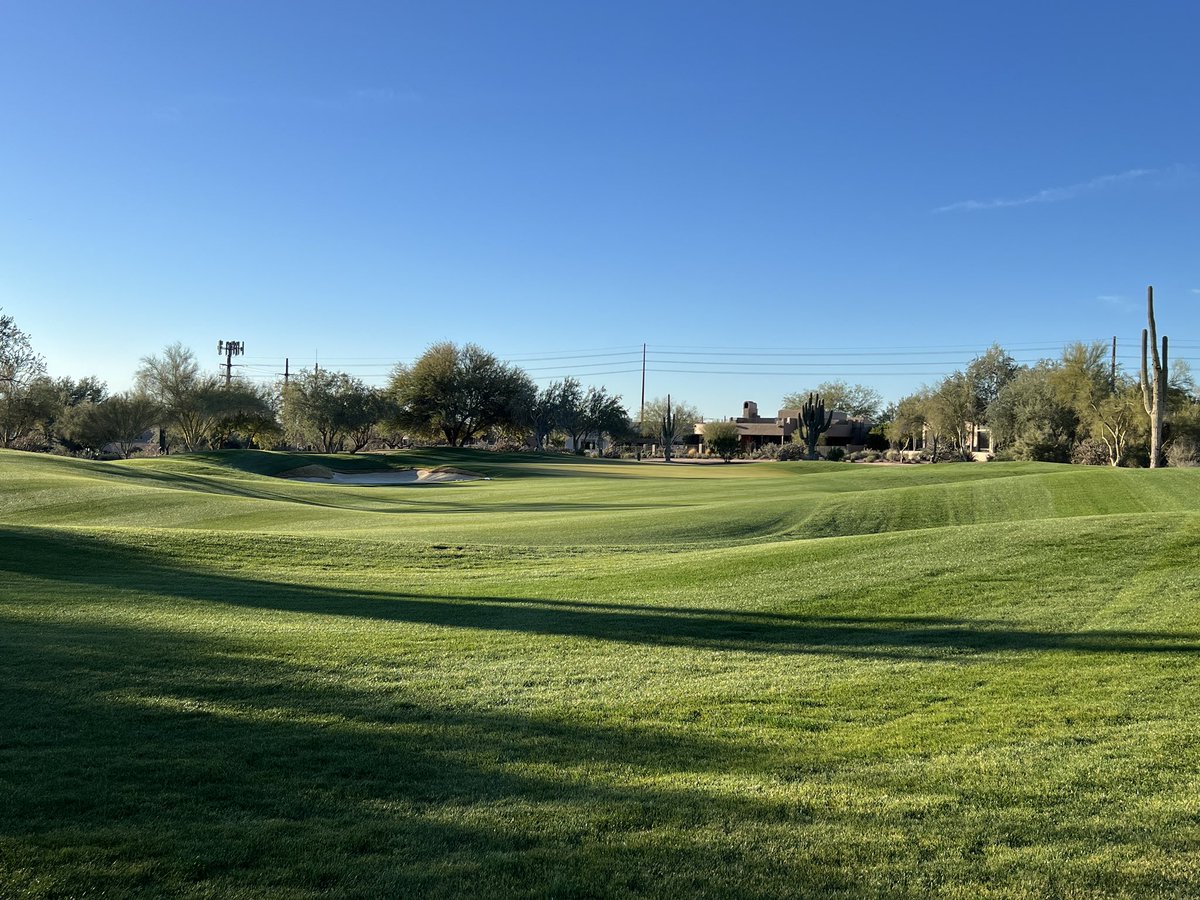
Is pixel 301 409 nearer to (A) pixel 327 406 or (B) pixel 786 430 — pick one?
(A) pixel 327 406

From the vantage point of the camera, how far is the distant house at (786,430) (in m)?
115

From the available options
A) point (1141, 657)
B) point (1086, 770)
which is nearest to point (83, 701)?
point (1086, 770)

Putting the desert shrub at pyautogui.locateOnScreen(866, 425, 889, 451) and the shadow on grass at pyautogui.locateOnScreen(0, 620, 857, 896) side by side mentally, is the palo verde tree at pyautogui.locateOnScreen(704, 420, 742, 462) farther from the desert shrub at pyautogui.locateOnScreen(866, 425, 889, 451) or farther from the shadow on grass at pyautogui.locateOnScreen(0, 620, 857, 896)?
the shadow on grass at pyautogui.locateOnScreen(0, 620, 857, 896)

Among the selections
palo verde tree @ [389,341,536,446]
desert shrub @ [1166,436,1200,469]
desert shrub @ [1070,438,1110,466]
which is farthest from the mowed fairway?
palo verde tree @ [389,341,536,446]

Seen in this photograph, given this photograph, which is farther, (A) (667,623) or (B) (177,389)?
(B) (177,389)

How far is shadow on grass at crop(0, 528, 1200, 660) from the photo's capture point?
32.0 feet

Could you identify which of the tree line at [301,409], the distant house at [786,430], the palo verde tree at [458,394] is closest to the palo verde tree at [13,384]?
the tree line at [301,409]

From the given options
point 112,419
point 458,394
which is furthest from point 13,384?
point 458,394

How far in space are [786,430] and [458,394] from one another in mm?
44551

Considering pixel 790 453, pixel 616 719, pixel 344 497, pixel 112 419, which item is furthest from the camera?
pixel 790 453

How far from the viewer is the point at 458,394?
3674 inches

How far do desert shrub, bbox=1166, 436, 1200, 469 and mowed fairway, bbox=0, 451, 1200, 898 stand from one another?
5087 cm

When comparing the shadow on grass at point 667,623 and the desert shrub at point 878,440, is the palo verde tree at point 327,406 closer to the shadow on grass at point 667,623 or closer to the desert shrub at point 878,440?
the desert shrub at point 878,440

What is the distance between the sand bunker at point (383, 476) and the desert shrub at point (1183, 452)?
147 feet
